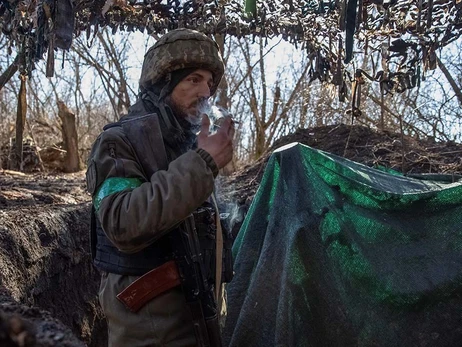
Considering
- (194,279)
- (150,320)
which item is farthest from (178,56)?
(150,320)

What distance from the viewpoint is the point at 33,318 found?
156 cm

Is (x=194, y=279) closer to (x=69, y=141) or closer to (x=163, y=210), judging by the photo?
(x=163, y=210)

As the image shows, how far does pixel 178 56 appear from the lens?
242cm

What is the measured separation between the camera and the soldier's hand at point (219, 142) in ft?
6.39

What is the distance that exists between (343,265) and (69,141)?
1180 cm

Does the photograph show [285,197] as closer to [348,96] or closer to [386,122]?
[348,96]

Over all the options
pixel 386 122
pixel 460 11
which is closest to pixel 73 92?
pixel 386 122

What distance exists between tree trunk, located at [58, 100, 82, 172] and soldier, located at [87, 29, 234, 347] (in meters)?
11.6

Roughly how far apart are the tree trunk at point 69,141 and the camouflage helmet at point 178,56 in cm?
1152

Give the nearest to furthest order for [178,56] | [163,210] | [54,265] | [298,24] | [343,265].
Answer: [163,210] → [178,56] → [343,265] → [54,265] → [298,24]

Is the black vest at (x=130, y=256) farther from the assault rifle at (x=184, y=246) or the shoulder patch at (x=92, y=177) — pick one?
the shoulder patch at (x=92, y=177)

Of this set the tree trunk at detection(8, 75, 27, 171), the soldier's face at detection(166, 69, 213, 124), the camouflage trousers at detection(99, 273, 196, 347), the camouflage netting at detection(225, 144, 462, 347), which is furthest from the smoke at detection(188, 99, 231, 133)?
the tree trunk at detection(8, 75, 27, 171)

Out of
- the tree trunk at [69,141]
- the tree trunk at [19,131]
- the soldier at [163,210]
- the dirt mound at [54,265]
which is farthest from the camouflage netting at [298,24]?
the tree trunk at [69,141]

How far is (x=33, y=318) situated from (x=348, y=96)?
14.0 feet
